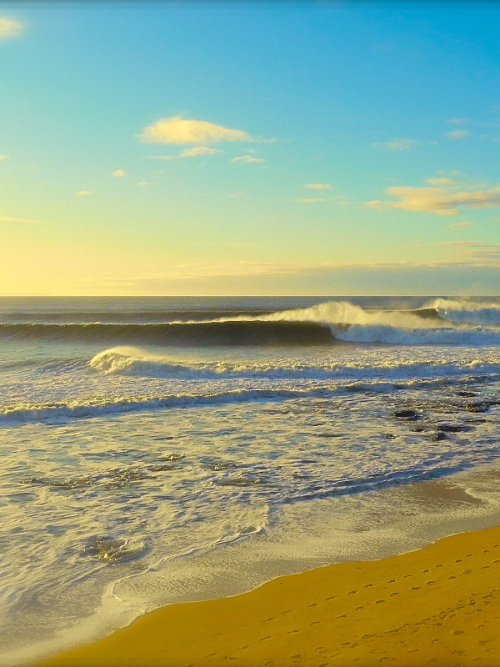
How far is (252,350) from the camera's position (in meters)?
26.3

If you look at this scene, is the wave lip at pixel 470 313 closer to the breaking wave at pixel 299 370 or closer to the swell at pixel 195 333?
the swell at pixel 195 333

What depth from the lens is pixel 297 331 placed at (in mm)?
32250

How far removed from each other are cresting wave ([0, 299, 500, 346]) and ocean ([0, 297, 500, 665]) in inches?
458

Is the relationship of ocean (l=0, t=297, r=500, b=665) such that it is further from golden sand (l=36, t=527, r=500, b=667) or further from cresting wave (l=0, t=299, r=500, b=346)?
cresting wave (l=0, t=299, r=500, b=346)

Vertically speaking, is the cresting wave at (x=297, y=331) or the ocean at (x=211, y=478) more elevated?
the cresting wave at (x=297, y=331)

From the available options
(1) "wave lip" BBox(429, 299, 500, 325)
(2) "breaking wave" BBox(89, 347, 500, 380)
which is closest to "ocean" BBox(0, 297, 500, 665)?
(2) "breaking wave" BBox(89, 347, 500, 380)

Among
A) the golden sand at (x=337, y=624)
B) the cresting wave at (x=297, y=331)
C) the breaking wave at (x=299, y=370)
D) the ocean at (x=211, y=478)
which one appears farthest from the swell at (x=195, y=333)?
the golden sand at (x=337, y=624)

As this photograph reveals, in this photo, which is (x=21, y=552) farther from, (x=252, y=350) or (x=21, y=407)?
(x=252, y=350)

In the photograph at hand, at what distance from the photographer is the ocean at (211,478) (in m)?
4.66

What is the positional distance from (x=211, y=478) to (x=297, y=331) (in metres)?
25.1

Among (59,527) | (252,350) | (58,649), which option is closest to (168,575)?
(58,649)

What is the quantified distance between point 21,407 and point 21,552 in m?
7.16

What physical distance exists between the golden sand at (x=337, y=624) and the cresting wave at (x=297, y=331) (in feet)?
80.9

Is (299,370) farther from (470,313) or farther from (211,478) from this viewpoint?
(470,313)
